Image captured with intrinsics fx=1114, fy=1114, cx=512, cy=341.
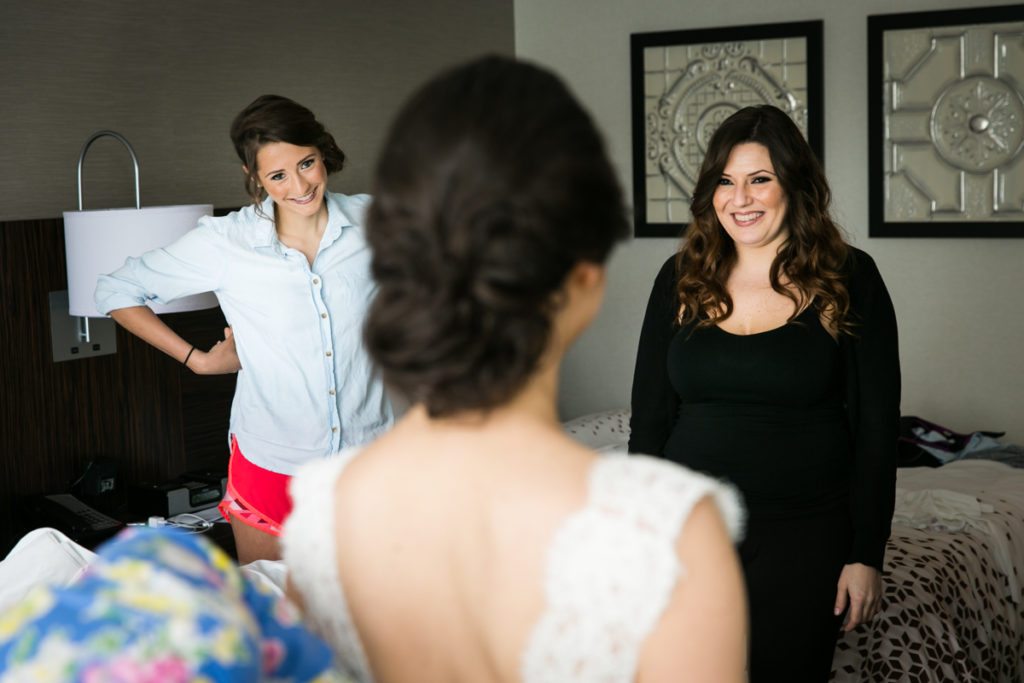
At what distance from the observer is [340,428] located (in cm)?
232

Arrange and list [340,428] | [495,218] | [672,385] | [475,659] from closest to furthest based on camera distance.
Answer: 1. [495,218]
2. [475,659]
3. [672,385]
4. [340,428]

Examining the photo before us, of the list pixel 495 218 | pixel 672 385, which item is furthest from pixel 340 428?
pixel 495 218

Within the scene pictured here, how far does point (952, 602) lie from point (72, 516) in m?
2.25

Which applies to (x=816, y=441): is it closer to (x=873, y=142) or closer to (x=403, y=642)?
(x=403, y=642)

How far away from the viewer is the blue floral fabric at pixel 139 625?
67 centimetres

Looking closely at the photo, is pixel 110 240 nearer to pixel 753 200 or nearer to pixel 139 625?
pixel 753 200

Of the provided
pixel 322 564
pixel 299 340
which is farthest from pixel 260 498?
pixel 322 564

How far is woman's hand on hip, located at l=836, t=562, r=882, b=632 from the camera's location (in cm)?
198

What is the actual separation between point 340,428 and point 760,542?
883 mm

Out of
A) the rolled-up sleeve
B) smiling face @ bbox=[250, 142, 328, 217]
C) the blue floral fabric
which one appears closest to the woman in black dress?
smiling face @ bbox=[250, 142, 328, 217]

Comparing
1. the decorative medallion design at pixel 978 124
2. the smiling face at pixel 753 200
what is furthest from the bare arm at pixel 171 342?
the decorative medallion design at pixel 978 124

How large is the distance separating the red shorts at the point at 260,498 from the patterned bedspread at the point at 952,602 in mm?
1320

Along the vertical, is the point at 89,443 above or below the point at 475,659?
below

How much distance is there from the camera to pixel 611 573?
84 cm
